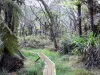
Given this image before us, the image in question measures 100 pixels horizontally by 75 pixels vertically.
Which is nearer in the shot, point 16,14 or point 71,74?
point 71,74

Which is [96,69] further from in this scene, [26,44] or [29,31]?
[29,31]

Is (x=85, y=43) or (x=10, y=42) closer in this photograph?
(x=10, y=42)

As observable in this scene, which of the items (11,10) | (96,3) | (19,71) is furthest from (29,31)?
(19,71)

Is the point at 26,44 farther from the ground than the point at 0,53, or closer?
closer

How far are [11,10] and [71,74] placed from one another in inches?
219

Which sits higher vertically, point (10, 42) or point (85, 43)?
point (10, 42)

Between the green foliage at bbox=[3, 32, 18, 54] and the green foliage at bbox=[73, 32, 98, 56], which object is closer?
the green foliage at bbox=[3, 32, 18, 54]

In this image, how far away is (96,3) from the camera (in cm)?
1734

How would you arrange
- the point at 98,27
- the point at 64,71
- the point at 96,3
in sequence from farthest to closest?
the point at 96,3 → the point at 98,27 → the point at 64,71

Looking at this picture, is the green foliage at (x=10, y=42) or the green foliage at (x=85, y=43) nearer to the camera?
the green foliage at (x=10, y=42)

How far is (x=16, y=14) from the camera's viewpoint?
12.6m

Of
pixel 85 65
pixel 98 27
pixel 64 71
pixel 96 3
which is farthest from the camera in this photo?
pixel 96 3

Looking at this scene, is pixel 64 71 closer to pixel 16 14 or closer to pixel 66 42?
pixel 16 14

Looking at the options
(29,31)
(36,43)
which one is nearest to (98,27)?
(36,43)
